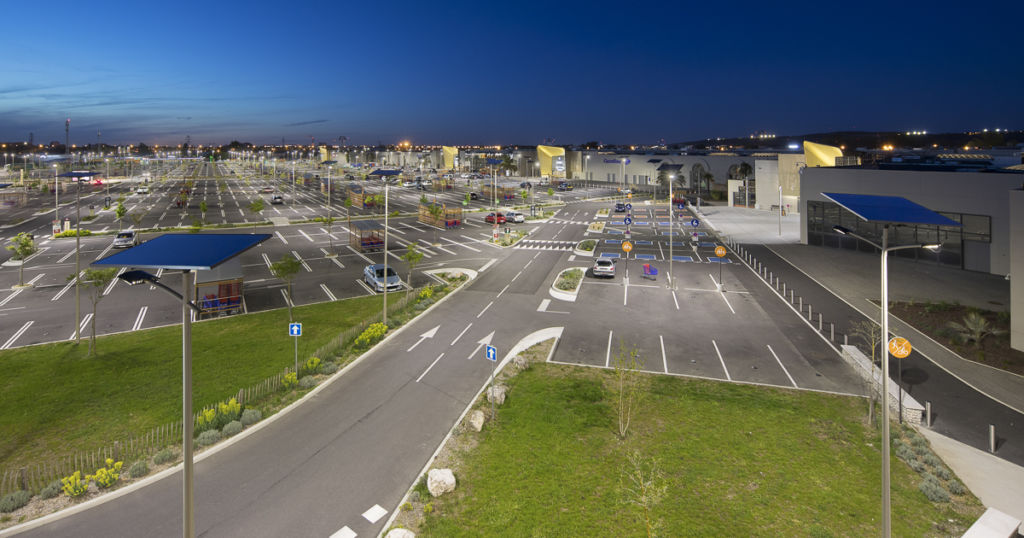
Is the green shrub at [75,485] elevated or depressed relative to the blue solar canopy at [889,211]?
depressed

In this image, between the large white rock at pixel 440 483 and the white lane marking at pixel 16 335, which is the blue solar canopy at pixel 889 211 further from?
the white lane marking at pixel 16 335

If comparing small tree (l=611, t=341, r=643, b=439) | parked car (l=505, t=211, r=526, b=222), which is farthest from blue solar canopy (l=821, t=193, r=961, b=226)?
parked car (l=505, t=211, r=526, b=222)

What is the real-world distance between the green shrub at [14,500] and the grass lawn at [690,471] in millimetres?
11350

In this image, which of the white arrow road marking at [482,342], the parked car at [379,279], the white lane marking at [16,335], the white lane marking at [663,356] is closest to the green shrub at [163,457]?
the white arrow road marking at [482,342]

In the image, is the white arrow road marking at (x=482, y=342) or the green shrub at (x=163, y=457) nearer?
the green shrub at (x=163, y=457)

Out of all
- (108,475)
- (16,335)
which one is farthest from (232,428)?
(16,335)

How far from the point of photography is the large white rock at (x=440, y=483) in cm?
1432

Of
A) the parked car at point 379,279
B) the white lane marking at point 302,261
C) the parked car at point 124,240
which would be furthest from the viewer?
the parked car at point 124,240

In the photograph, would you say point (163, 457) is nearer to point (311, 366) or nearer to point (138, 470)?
point (138, 470)

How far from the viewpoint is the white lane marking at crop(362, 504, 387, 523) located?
1352 centimetres

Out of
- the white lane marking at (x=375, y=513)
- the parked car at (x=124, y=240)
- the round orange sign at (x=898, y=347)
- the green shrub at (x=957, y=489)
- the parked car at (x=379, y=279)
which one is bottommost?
the white lane marking at (x=375, y=513)

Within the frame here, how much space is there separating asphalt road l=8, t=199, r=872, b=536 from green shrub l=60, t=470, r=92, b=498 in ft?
2.78

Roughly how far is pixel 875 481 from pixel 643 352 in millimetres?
11800

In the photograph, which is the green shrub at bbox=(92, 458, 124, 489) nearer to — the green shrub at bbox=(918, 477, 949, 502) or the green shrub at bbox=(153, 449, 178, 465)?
the green shrub at bbox=(153, 449, 178, 465)
